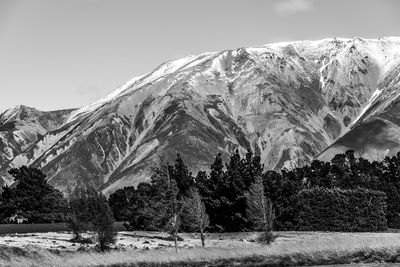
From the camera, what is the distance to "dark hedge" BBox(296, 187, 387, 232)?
12231 cm

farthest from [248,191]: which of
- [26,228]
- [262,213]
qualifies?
[26,228]

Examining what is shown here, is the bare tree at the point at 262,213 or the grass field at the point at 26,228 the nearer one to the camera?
the bare tree at the point at 262,213

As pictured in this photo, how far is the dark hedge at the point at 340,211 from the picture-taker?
122m

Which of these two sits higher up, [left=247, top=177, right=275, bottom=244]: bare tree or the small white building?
the small white building

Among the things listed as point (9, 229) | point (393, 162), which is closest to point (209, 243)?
point (9, 229)

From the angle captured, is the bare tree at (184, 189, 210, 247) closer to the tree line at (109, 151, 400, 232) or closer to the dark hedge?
the tree line at (109, 151, 400, 232)

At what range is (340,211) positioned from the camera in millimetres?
122875

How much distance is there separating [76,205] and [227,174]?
47.7m

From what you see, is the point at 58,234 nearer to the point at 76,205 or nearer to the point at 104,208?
the point at 76,205

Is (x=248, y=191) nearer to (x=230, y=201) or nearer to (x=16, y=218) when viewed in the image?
(x=230, y=201)

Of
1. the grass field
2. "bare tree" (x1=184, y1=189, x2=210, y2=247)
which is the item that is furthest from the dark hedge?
the grass field

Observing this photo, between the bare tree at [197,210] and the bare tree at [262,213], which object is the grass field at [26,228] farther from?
the bare tree at [262,213]

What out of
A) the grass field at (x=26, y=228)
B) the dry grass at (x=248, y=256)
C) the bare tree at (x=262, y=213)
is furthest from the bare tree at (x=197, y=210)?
the dry grass at (x=248, y=256)

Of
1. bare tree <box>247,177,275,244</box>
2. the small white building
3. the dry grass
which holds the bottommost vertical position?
the dry grass
